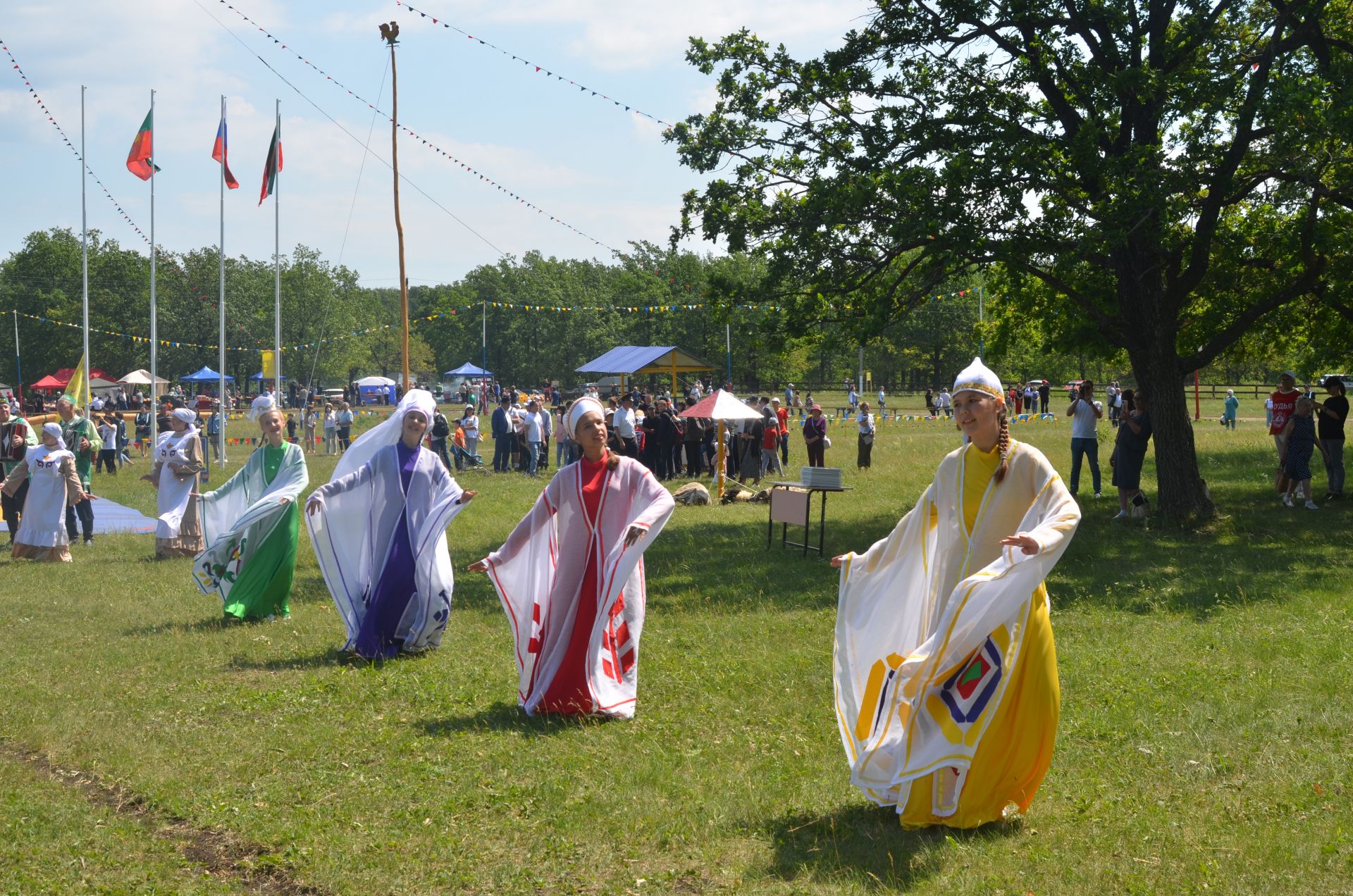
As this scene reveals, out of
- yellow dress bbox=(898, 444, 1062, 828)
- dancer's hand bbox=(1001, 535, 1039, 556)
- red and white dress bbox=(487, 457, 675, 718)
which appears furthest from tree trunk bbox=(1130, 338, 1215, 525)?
dancer's hand bbox=(1001, 535, 1039, 556)

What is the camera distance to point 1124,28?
15.2 metres

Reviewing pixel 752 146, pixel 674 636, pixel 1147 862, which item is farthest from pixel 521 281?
pixel 1147 862

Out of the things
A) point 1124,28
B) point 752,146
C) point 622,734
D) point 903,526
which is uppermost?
point 1124,28

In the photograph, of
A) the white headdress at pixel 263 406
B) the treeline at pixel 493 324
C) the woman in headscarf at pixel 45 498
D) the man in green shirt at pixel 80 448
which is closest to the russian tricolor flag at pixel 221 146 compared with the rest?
the man in green shirt at pixel 80 448

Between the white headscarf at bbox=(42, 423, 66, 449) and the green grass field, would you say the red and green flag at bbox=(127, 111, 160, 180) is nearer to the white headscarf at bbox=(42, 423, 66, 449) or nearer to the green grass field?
the white headscarf at bbox=(42, 423, 66, 449)

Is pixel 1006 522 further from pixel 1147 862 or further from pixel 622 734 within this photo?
pixel 622 734

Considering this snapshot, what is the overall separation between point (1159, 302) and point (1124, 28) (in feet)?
11.1

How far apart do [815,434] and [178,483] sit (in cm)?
1182

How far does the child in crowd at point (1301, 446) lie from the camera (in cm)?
1622

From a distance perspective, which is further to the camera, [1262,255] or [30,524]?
[1262,255]

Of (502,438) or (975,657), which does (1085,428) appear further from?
(975,657)

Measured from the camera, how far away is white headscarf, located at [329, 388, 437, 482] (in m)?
9.00

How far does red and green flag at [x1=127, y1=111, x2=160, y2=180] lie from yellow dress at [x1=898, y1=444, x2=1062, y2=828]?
25524mm

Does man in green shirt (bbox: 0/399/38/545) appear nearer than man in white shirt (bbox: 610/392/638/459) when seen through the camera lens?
Yes
